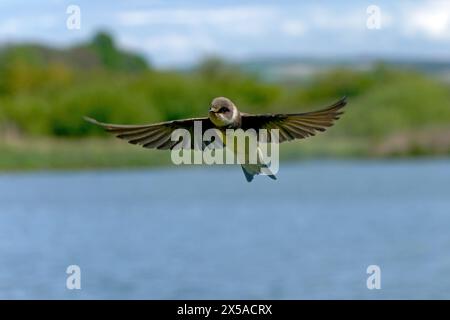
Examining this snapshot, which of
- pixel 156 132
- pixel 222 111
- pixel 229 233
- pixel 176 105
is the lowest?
pixel 222 111

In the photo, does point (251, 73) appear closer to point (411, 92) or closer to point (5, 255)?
point (411, 92)

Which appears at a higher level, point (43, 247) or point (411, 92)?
point (411, 92)

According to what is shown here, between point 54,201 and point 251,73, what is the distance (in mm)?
29882

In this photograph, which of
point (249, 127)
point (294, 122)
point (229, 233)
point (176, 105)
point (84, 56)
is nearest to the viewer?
point (249, 127)

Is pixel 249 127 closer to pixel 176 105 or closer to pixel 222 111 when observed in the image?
pixel 222 111

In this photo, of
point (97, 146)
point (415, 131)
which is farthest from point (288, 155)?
point (97, 146)

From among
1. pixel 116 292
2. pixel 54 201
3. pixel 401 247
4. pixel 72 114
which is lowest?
pixel 116 292

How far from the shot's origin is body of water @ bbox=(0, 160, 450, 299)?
14.9 m

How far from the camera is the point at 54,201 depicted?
23172 mm

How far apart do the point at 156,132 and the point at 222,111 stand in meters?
0.64

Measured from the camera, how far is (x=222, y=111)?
197 inches

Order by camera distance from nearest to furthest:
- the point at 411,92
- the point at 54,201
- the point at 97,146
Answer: the point at 54,201 < the point at 97,146 < the point at 411,92

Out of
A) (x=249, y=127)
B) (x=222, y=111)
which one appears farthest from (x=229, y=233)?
(x=222, y=111)

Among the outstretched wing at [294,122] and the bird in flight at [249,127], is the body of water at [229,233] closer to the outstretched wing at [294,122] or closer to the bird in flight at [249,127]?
the bird in flight at [249,127]
